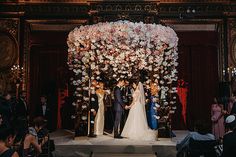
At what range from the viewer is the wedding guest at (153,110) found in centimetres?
1177

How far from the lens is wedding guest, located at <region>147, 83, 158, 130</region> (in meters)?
11.8

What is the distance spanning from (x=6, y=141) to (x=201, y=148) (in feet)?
11.3

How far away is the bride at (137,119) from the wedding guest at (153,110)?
0.28 m

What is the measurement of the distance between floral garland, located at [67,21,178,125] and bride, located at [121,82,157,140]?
53 centimetres

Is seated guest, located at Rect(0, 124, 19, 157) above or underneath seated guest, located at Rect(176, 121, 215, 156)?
above

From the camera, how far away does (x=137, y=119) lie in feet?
38.3

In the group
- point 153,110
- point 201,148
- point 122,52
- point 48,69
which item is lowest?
point 201,148

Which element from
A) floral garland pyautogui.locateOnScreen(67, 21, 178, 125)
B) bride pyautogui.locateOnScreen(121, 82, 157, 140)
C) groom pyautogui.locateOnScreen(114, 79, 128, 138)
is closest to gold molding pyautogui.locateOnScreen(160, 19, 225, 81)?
floral garland pyautogui.locateOnScreen(67, 21, 178, 125)

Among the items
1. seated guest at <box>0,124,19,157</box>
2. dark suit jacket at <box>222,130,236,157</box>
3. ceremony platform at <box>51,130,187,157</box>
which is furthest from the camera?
ceremony platform at <box>51,130,187,157</box>

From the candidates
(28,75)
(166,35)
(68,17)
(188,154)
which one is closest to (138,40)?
(166,35)

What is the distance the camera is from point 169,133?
1188cm

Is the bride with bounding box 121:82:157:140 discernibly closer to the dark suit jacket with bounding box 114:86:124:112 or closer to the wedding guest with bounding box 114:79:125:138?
the wedding guest with bounding box 114:79:125:138

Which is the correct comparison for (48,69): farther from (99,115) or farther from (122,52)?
(122,52)

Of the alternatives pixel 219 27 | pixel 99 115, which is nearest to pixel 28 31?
pixel 99 115
